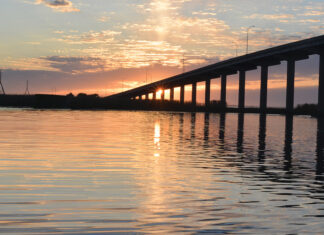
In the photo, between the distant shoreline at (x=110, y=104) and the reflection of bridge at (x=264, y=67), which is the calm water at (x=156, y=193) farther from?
the distant shoreline at (x=110, y=104)

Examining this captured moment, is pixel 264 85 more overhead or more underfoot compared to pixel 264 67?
more underfoot

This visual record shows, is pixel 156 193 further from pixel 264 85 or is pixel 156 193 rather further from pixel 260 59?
pixel 260 59

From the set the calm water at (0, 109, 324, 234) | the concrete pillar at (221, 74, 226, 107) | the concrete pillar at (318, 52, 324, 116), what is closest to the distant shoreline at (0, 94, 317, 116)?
the concrete pillar at (221, 74, 226, 107)

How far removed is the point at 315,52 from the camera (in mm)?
99438

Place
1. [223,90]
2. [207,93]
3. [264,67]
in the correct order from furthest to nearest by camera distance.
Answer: [207,93] < [223,90] < [264,67]

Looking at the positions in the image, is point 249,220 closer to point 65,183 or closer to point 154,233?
point 154,233

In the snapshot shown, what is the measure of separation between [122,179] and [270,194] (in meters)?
4.30

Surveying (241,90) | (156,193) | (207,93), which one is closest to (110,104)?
(207,93)

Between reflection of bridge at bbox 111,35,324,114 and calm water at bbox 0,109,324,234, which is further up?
reflection of bridge at bbox 111,35,324,114

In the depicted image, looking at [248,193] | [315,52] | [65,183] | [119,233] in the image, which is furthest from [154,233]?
[315,52]

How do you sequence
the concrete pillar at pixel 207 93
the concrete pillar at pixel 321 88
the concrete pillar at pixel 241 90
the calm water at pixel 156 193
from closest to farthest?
the calm water at pixel 156 193 → the concrete pillar at pixel 321 88 → the concrete pillar at pixel 241 90 → the concrete pillar at pixel 207 93

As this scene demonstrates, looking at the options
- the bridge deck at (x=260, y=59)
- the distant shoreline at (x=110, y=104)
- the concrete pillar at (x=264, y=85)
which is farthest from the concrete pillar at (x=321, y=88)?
the distant shoreline at (x=110, y=104)

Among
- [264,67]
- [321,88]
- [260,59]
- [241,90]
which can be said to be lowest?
[321,88]

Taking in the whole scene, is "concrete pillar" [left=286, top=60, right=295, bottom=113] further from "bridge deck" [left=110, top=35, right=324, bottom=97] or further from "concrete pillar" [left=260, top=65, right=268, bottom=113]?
"concrete pillar" [left=260, top=65, right=268, bottom=113]
